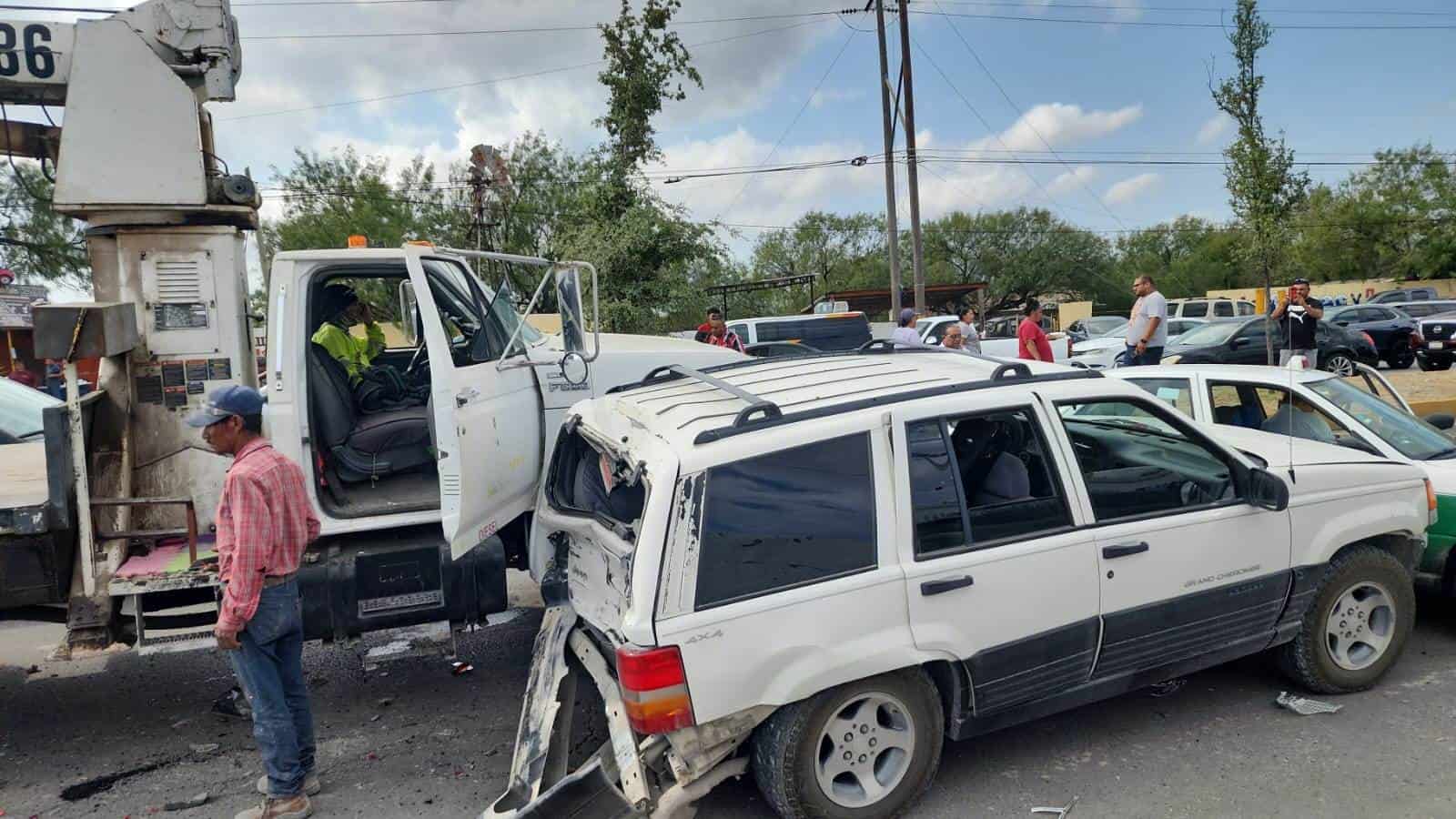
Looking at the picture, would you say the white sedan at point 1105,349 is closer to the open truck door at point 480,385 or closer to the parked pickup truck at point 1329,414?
the parked pickup truck at point 1329,414

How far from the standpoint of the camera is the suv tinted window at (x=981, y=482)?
11.0 ft

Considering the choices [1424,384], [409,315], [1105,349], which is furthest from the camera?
[1105,349]

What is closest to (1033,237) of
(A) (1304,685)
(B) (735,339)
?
(B) (735,339)

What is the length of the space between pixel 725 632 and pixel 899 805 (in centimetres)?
109

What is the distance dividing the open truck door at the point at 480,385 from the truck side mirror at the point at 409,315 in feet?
0.18

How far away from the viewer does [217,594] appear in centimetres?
440

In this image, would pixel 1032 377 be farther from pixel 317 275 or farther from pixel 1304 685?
pixel 317 275

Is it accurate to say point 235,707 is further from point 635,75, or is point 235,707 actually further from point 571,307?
point 635,75

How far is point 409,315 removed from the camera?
225 inches

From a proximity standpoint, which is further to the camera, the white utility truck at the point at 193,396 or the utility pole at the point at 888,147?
the utility pole at the point at 888,147

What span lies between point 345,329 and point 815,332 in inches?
443

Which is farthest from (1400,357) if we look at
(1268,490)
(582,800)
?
(582,800)

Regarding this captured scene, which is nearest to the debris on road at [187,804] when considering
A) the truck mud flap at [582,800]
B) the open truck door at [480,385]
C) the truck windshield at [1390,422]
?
the open truck door at [480,385]

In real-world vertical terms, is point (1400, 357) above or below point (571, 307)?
below
